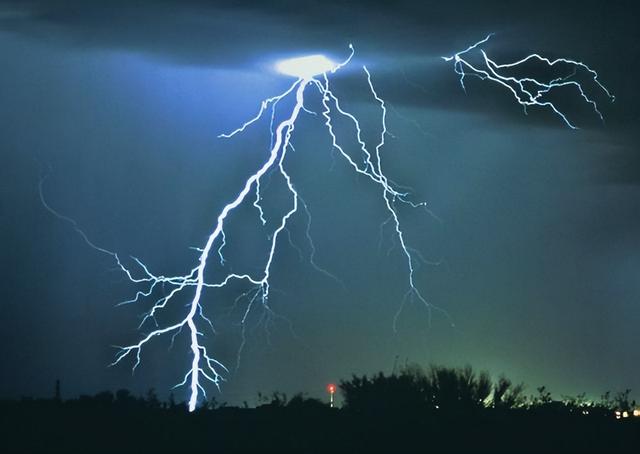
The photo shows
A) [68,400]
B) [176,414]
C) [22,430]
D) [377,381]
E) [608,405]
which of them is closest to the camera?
[22,430]

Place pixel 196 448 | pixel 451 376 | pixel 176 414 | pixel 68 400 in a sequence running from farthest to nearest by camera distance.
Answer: pixel 451 376 < pixel 68 400 < pixel 176 414 < pixel 196 448

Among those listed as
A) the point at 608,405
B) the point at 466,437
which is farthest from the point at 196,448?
the point at 608,405

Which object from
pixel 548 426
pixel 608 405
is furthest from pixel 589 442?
pixel 608 405

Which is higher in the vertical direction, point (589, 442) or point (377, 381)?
point (377, 381)

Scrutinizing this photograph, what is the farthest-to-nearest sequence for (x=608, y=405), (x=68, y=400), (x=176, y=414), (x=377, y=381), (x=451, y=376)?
1. (x=608, y=405)
2. (x=451, y=376)
3. (x=377, y=381)
4. (x=68, y=400)
5. (x=176, y=414)

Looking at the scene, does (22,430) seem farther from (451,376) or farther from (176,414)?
(451,376)

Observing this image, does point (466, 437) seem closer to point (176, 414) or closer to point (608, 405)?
point (176, 414)

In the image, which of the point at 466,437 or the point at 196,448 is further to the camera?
the point at 466,437

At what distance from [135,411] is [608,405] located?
1512cm

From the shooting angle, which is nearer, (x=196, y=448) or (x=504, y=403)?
(x=196, y=448)

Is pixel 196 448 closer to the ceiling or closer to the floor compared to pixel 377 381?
closer to the floor

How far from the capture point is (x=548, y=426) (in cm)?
2509

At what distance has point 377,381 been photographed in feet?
104

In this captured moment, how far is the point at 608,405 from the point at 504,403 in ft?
13.7
